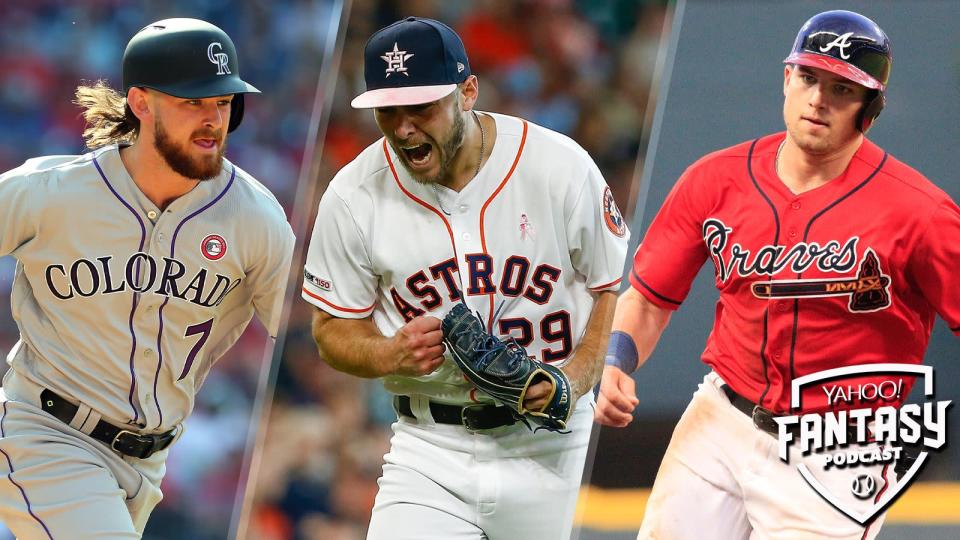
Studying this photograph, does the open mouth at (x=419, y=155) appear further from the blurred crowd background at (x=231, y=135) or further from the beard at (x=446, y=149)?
the blurred crowd background at (x=231, y=135)

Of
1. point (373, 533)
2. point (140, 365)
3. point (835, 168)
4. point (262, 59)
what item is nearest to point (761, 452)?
point (835, 168)

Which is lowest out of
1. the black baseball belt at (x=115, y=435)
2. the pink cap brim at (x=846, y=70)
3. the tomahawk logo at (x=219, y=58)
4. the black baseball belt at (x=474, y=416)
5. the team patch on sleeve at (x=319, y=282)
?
the black baseball belt at (x=115, y=435)

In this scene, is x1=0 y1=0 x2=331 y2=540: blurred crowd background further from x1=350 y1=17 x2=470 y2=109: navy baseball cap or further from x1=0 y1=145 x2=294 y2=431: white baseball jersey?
x1=350 y1=17 x2=470 y2=109: navy baseball cap

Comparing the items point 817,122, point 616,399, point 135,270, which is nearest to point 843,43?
point 817,122

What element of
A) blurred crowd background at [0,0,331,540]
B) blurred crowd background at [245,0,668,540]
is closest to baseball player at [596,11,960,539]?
blurred crowd background at [245,0,668,540]

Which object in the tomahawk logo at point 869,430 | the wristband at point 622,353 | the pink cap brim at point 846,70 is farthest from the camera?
the wristband at point 622,353

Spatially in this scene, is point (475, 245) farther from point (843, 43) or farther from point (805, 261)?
point (843, 43)

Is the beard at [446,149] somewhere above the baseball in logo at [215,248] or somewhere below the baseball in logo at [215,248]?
above

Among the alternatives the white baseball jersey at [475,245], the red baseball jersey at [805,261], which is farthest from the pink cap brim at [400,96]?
the red baseball jersey at [805,261]
